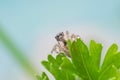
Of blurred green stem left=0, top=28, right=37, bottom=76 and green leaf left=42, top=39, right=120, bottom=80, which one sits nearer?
green leaf left=42, top=39, right=120, bottom=80

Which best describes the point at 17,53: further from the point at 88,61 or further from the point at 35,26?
the point at 88,61

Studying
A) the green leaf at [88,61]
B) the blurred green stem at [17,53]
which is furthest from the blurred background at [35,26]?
the green leaf at [88,61]

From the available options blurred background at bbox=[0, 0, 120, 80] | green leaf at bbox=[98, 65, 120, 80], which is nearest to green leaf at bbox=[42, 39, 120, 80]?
green leaf at bbox=[98, 65, 120, 80]

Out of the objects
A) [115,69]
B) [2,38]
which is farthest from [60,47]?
[2,38]

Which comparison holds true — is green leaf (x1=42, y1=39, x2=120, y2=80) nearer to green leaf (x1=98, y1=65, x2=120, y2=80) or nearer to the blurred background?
green leaf (x1=98, y1=65, x2=120, y2=80)

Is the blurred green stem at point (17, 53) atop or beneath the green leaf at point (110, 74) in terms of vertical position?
atop

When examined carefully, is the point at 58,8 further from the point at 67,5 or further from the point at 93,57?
the point at 93,57

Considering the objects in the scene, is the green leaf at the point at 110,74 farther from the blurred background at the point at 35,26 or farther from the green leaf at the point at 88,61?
the blurred background at the point at 35,26

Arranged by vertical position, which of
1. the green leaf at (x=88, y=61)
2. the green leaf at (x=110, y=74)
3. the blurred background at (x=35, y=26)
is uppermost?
the blurred background at (x=35, y=26)

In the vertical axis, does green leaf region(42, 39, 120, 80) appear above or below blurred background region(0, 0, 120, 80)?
below
